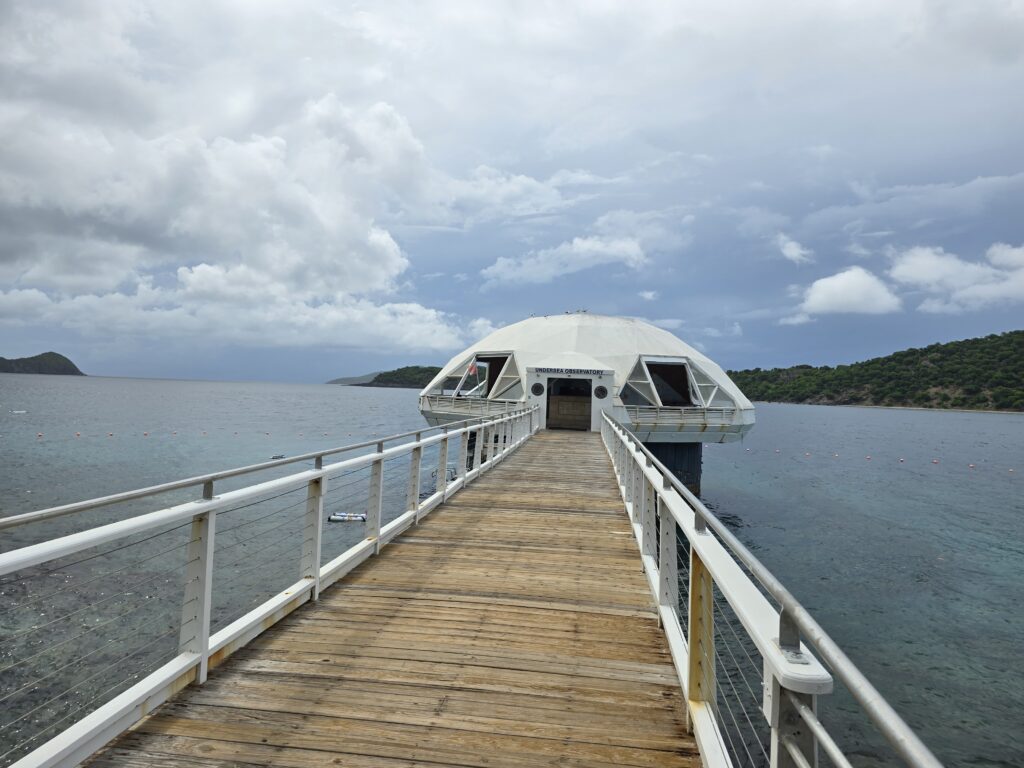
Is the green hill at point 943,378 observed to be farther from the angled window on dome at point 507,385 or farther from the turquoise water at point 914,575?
the angled window on dome at point 507,385

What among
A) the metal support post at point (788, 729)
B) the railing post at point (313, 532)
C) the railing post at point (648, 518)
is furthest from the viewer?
the railing post at point (648, 518)

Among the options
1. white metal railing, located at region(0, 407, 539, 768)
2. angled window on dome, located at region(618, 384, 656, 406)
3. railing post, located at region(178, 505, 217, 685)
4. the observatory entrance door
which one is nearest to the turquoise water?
angled window on dome, located at region(618, 384, 656, 406)

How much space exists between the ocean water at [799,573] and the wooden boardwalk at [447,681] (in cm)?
101

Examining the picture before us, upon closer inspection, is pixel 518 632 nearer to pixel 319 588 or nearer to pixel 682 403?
pixel 319 588

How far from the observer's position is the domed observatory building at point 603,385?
2427 cm

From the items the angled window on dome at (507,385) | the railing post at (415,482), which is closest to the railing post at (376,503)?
the railing post at (415,482)

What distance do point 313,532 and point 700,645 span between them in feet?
11.3

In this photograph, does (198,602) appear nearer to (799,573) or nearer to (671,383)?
(799,573)

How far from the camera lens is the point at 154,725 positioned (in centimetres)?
326

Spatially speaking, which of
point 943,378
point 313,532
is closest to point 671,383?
point 313,532

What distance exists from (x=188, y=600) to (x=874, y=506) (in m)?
31.8

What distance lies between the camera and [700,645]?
3.38m

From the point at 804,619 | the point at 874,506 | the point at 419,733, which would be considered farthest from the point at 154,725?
the point at 874,506

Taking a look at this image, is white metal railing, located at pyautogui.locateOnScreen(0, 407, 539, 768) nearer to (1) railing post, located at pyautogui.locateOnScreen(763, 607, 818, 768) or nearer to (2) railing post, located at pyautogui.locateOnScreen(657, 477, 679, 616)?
(1) railing post, located at pyautogui.locateOnScreen(763, 607, 818, 768)
